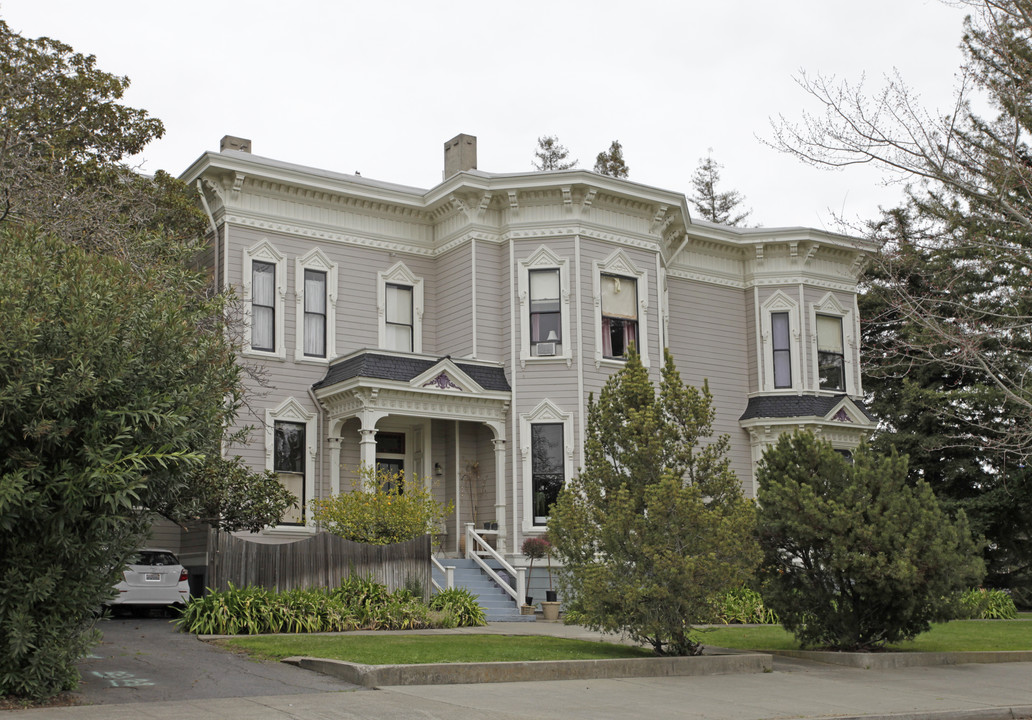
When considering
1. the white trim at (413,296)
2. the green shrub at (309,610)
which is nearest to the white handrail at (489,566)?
the green shrub at (309,610)

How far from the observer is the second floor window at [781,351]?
1120 inches

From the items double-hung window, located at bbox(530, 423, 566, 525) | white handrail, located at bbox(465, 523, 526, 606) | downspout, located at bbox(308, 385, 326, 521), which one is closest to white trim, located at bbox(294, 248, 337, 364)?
downspout, located at bbox(308, 385, 326, 521)

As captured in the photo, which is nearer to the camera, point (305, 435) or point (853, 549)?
point (853, 549)

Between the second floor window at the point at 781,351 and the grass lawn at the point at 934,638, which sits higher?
the second floor window at the point at 781,351

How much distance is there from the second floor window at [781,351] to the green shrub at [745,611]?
8109 millimetres

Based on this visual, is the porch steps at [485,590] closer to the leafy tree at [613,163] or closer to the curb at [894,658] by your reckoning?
the curb at [894,658]

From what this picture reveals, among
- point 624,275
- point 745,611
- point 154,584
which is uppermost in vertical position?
point 624,275

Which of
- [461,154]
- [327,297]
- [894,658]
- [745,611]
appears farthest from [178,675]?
[461,154]

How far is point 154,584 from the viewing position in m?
18.3

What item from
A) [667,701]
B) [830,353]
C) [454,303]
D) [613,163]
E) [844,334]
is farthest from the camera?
[613,163]

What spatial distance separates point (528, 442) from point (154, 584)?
28.3 ft

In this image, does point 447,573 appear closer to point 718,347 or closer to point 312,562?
point 312,562

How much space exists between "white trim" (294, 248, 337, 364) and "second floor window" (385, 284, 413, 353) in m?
1.47

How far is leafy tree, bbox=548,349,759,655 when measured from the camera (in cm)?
1285
